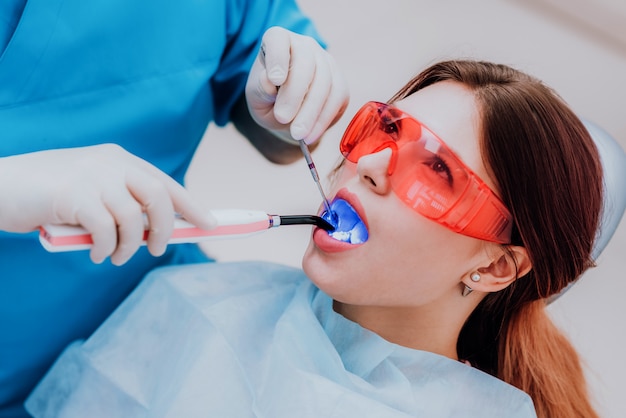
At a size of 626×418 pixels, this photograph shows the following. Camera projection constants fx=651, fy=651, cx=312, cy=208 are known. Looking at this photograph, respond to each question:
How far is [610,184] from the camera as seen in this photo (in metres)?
1.15

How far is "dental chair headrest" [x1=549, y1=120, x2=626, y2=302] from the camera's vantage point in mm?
1140

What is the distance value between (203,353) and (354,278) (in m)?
0.27

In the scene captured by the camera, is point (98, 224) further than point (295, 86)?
No

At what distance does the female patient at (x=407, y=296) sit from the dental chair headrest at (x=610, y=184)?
0.51 ft

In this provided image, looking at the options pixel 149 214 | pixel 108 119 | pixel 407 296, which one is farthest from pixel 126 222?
pixel 407 296

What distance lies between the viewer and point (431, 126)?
92cm

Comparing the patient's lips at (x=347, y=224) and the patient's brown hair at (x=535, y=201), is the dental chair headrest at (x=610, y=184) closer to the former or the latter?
the patient's brown hair at (x=535, y=201)

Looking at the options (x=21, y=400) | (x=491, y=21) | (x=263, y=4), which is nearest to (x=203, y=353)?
(x=21, y=400)

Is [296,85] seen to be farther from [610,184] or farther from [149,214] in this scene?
[610,184]

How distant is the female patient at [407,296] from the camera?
90cm

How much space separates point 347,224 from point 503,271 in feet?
0.81

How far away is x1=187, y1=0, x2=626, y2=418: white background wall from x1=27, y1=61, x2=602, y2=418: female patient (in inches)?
24.3

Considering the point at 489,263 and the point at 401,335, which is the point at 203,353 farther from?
the point at 489,263

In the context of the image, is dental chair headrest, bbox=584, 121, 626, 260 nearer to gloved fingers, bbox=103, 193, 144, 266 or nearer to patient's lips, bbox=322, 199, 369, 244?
patient's lips, bbox=322, 199, 369, 244
